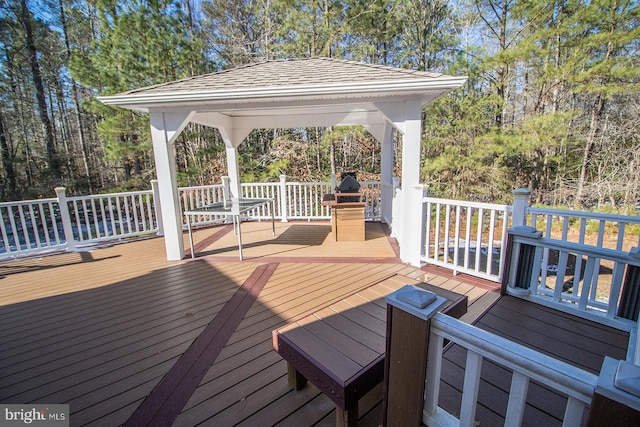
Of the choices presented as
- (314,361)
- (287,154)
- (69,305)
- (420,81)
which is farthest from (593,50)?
(69,305)

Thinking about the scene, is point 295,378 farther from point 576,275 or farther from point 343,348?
point 576,275

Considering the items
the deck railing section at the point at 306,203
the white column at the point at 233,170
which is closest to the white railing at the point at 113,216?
the white column at the point at 233,170

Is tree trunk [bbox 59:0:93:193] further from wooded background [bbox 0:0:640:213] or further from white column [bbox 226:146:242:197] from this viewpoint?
white column [bbox 226:146:242:197]

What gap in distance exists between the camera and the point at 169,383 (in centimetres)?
185

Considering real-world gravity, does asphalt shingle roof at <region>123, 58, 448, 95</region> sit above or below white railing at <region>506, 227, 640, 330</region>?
above

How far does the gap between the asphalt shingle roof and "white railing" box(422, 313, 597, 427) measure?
3114mm

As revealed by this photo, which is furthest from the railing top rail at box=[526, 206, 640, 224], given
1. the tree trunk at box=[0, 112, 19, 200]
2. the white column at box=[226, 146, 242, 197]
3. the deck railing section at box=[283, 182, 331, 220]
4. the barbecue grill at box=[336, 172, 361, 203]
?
the tree trunk at box=[0, 112, 19, 200]

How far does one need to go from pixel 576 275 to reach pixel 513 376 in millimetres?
2391

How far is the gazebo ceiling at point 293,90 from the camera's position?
131 inches

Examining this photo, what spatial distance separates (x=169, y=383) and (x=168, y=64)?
8.74 m

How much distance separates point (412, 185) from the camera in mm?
3674

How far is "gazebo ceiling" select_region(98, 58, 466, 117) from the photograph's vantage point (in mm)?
3334

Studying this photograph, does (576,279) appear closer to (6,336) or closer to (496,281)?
(496,281)

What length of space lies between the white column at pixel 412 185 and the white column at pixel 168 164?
2999 mm
